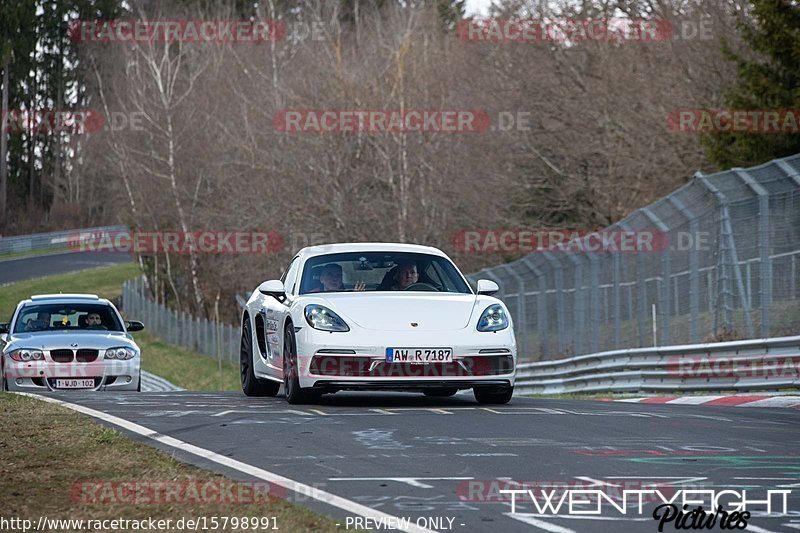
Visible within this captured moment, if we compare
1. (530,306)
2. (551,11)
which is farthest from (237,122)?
(530,306)

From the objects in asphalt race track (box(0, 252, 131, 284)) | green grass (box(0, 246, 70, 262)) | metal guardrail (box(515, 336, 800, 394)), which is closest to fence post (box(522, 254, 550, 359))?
metal guardrail (box(515, 336, 800, 394))

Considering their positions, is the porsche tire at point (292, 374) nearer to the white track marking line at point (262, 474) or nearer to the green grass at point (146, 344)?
the white track marking line at point (262, 474)

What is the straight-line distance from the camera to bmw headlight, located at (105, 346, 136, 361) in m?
18.1

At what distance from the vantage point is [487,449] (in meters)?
9.10

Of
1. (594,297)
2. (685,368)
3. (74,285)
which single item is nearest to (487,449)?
(685,368)

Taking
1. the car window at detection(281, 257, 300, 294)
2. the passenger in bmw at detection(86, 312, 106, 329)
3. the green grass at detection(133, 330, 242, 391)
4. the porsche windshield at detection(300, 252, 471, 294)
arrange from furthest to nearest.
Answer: the green grass at detection(133, 330, 242, 391)
the passenger in bmw at detection(86, 312, 106, 329)
the car window at detection(281, 257, 300, 294)
the porsche windshield at detection(300, 252, 471, 294)

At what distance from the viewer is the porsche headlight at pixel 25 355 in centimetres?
1758

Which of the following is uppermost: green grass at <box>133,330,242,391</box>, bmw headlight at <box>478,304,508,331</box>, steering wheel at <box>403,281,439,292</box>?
steering wheel at <box>403,281,439,292</box>

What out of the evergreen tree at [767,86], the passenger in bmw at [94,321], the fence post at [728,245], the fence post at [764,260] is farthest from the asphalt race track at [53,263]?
the fence post at [764,260]

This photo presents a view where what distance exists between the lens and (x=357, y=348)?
40.2ft

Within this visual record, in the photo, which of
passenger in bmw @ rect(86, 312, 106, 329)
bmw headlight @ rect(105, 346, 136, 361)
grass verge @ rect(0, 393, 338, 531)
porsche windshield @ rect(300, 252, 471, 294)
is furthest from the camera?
passenger in bmw @ rect(86, 312, 106, 329)

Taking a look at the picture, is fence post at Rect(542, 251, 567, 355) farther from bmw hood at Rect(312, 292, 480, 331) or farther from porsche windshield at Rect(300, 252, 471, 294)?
bmw hood at Rect(312, 292, 480, 331)

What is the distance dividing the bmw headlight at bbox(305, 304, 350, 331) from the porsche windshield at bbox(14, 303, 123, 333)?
7199 mm

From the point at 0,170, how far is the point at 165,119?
38927 millimetres
